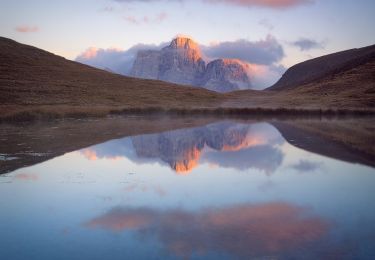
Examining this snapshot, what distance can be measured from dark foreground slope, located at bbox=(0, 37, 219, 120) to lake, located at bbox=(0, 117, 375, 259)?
28.1 m

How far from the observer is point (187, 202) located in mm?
11398

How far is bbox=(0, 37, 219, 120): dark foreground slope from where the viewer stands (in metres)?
55.8

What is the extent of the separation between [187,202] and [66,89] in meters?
59.8

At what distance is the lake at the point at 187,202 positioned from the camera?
26.7 ft

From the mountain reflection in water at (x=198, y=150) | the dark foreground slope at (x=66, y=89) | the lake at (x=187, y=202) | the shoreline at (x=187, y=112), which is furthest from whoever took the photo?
the dark foreground slope at (x=66, y=89)

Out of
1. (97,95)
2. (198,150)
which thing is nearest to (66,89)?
(97,95)

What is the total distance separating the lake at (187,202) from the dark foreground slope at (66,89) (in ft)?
92.3

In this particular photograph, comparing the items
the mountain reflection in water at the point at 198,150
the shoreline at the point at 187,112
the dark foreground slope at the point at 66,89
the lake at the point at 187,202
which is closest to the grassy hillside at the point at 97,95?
the dark foreground slope at the point at 66,89

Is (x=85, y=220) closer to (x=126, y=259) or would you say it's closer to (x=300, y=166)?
(x=126, y=259)

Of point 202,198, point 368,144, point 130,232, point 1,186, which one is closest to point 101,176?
point 1,186

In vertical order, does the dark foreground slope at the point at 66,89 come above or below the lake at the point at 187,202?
above

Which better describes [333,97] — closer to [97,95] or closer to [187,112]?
[187,112]

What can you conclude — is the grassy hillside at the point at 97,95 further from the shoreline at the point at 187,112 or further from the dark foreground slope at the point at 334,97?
the shoreline at the point at 187,112

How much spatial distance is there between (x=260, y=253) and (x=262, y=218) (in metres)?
2.24
